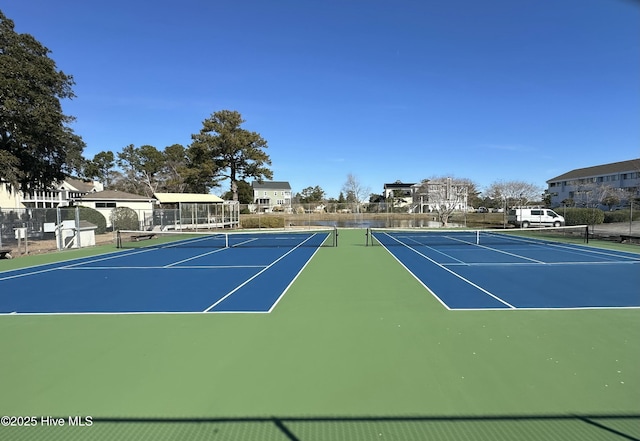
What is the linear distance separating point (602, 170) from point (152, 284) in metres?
69.9

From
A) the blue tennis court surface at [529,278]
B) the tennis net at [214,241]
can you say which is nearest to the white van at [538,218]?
the blue tennis court surface at [529,278]

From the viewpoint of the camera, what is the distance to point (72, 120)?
23.3m

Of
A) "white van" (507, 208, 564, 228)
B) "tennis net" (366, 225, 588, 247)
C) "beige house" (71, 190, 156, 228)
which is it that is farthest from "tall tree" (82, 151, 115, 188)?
"white van" (507, 208, 564, 228)

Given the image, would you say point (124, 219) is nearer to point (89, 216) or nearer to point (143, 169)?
point (89, 216)

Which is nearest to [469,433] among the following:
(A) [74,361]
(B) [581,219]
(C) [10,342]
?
(A) [74,361]

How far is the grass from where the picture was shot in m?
2.99

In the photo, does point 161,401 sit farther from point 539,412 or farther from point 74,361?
point 539,412

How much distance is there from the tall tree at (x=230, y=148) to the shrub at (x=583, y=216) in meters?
31.0

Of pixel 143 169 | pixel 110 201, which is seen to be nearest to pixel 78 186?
pixel 143 169

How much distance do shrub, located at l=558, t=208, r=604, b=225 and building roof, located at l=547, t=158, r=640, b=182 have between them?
22698 millimetres

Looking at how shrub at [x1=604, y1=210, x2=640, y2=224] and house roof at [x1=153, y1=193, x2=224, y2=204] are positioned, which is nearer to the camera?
shrub at [x1=604, y1=210, x2=640, y2=224]

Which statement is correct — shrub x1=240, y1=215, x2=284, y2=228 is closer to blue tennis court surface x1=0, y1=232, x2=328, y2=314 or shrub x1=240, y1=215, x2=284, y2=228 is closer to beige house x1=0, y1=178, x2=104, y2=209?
blue tennis court surface x1=0, y1=232, x2=328, y2=314

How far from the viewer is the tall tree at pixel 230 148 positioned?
3875 cm

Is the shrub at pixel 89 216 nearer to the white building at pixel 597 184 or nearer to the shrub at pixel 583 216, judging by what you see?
the shrub at pixel 583 216
